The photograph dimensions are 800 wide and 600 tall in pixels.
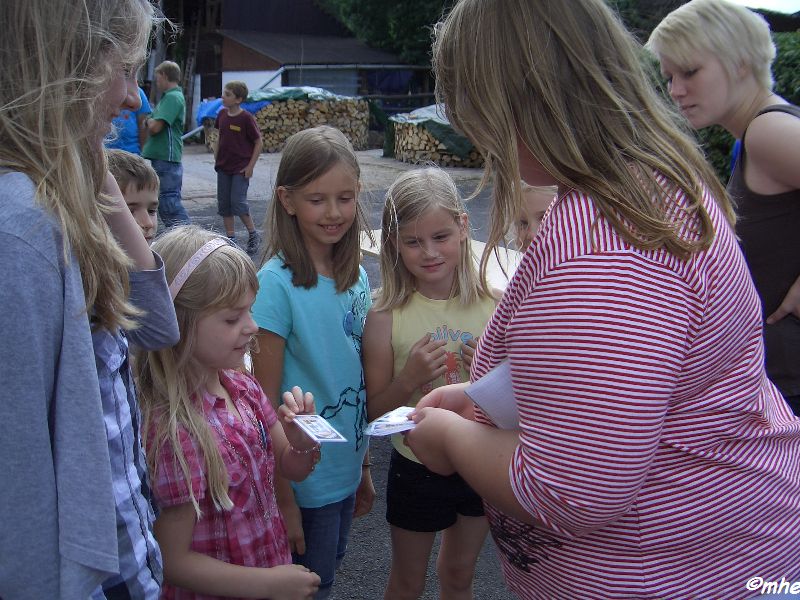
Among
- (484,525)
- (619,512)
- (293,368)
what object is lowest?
(484,525)

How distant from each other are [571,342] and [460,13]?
58 centimetres

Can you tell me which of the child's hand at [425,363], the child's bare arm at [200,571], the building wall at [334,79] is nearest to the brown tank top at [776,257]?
the child's hand at [425,363]

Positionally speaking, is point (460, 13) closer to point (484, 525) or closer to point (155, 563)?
point (155, 563)

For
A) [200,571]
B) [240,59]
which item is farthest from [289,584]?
[240,59]

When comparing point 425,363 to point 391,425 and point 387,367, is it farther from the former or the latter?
point 391,425

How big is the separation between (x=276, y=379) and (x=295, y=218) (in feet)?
1.73

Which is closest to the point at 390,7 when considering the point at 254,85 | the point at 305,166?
the point at 254,85

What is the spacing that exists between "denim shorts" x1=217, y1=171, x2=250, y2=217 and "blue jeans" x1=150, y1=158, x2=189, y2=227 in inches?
35.3

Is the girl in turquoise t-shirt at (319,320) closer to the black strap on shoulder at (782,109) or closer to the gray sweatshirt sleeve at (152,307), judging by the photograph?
the gray sweatshirt sleeve at (152,307)

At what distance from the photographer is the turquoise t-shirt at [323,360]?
2189 mm

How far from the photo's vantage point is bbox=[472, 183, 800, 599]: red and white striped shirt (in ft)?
3.41

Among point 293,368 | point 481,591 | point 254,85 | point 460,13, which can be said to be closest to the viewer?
point 460,13

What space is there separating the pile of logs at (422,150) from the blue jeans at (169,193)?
7.60m

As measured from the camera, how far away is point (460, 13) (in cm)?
124
